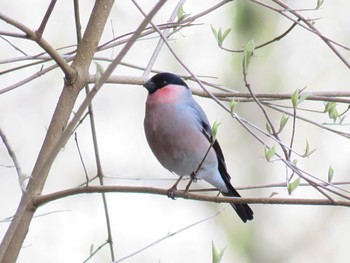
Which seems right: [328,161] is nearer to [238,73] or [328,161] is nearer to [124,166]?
[238,73]

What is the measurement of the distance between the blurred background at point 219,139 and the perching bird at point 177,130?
148 inches

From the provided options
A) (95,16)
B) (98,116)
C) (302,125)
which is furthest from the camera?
(302,125)

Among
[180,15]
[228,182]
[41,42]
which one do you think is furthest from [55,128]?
[228,182]

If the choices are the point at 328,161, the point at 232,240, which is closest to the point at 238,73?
the point at 328,161

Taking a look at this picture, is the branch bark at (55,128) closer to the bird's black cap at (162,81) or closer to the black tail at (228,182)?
the bird's black cap at (162,81)

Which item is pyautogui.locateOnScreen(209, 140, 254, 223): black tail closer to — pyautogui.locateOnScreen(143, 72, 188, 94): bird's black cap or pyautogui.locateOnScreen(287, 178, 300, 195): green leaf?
pyautogui.locateOnScreen(143, 72, 188, 94): bird's black cap

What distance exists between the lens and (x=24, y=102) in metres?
7.00

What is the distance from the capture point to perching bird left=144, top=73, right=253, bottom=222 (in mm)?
2758

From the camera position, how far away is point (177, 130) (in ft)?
9.17

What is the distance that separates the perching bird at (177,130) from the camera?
2758 mm

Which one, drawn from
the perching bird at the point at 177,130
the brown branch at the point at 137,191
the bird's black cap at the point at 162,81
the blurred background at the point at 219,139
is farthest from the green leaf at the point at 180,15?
the blurred background at the point at 219,139

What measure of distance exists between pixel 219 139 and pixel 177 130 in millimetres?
5937

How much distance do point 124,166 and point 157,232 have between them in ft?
2.45

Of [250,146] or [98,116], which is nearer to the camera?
[98,116]
